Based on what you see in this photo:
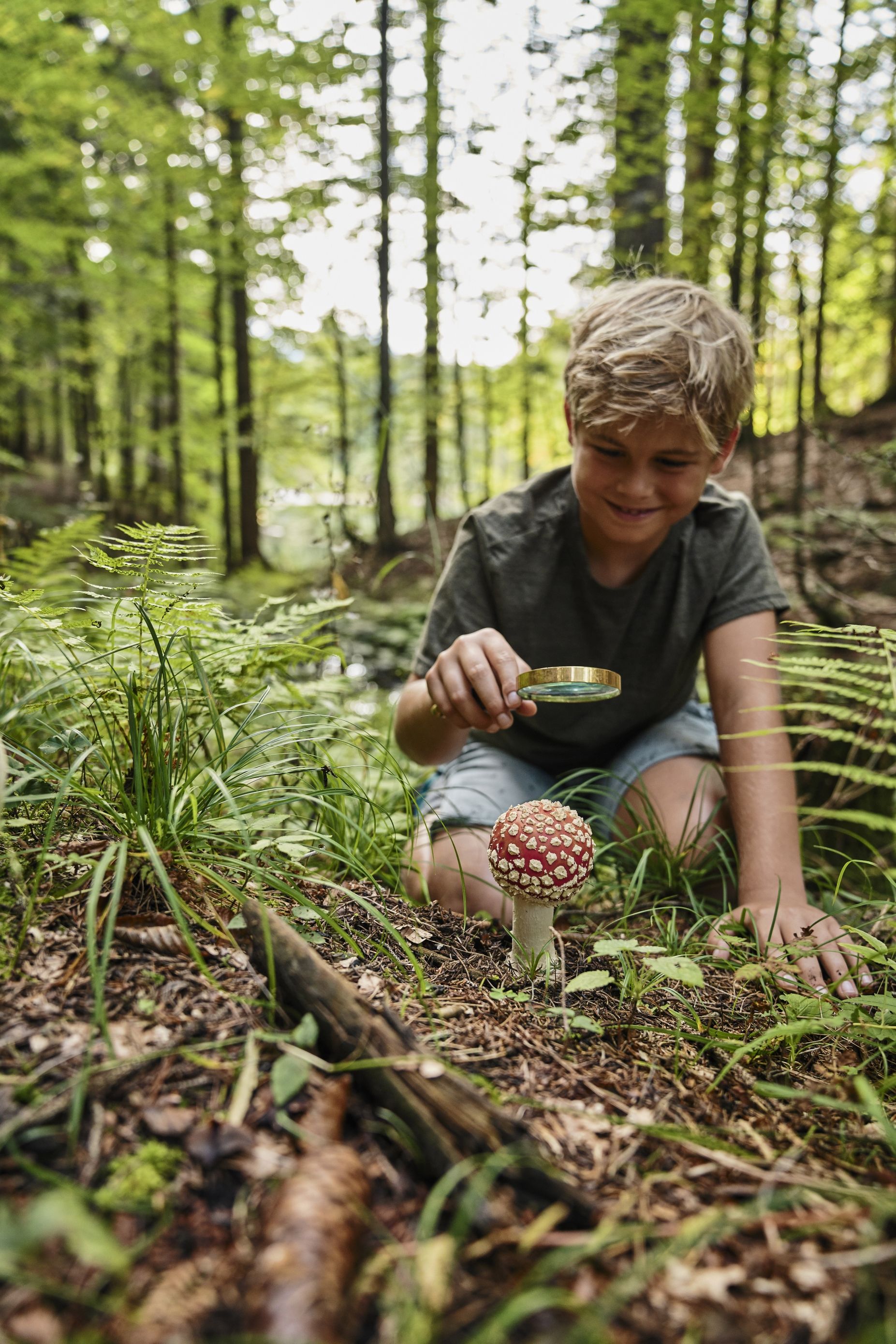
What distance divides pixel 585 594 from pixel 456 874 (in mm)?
1276

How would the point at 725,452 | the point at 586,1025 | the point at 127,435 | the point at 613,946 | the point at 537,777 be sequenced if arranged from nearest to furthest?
the point at 586,1025, the point at 613,946, the point at 725,452, the point at 537,777, the point at 127,435

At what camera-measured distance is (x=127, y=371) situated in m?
13.6

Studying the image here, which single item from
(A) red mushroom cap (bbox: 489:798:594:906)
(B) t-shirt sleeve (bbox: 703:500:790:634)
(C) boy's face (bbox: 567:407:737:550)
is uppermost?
(C) boy's face (bbox: 567:407:737:550)

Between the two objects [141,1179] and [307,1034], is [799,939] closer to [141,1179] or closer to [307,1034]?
[307,1034]

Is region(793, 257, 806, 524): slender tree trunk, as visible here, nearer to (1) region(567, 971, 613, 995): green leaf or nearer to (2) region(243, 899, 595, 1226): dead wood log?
(1) region(567, 971, 613, 995): green leaf

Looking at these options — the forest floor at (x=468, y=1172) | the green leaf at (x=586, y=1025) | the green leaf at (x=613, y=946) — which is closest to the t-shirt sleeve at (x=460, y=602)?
the forest floor at (x=468, y=1172)

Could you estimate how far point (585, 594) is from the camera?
3143 mm

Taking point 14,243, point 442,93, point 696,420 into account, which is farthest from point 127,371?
point 696,420

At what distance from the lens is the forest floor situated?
86cm

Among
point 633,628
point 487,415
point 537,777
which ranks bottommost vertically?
point 537,777

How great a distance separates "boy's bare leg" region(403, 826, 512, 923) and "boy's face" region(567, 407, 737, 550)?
4.20ft

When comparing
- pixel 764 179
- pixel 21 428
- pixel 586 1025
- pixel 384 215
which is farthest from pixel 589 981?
pixel 21 428

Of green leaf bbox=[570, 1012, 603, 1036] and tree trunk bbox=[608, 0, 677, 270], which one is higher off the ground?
tree trunk bbox=[608, 0, 677, 270]

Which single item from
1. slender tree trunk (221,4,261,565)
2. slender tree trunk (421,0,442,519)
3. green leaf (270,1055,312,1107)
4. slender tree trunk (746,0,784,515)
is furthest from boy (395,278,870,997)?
slender tree trunk (221,4,261,565)
